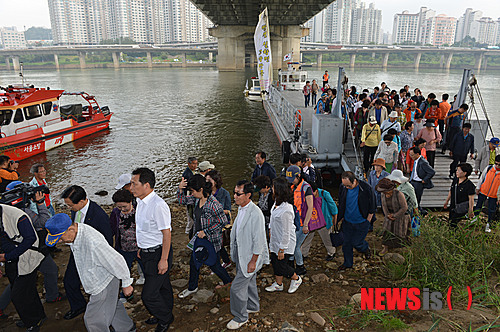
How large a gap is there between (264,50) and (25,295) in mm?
14410

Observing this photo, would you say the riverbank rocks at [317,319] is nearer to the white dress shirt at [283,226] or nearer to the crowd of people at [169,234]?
the crowd of people at [169,234]

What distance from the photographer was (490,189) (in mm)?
6211

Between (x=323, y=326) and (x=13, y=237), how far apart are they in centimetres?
374

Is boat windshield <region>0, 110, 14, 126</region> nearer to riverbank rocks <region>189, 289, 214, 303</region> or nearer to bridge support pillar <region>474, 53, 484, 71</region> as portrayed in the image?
riverbank rocks <region>189, 289, 214, 303</region>

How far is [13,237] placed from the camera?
3.78 meters

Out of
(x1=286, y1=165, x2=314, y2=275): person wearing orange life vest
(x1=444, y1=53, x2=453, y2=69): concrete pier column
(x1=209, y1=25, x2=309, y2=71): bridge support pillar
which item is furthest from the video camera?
(x1=444, y1=53, x2=453, y2=69): concrete pier column

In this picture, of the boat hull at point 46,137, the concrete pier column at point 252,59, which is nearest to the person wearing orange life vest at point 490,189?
the boat hull at point 46,137

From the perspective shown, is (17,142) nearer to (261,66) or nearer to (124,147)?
(124,147)

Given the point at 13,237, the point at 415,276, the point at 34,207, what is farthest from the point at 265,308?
the point at 34,207

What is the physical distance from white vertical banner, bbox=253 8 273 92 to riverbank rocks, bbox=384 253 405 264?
12265 millimetres

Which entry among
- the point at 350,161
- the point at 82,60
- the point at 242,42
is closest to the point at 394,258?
the point at 350,161

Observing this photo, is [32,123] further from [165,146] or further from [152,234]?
[152,234]

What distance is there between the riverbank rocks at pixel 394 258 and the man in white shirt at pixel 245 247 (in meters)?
2.42

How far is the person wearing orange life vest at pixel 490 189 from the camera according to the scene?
6094mm
